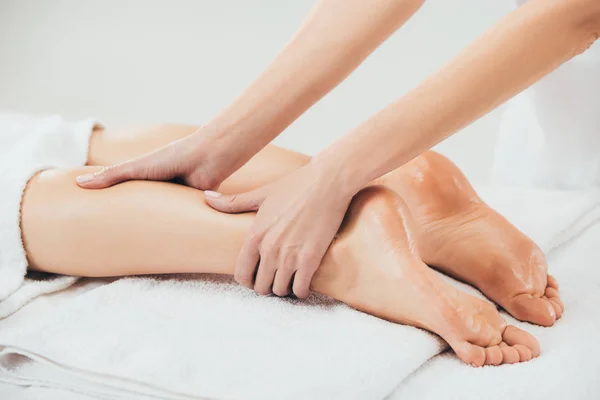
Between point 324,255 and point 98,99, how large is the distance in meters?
1.73

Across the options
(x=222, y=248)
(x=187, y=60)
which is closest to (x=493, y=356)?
(x=222, y=248)

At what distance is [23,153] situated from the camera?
3.76ft

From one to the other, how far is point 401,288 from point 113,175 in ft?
1.52

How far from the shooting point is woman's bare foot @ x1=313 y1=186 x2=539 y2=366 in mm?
821

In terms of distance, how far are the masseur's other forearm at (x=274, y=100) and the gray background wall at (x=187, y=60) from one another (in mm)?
1045

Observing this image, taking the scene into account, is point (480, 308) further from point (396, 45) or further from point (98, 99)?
point (98, 99)

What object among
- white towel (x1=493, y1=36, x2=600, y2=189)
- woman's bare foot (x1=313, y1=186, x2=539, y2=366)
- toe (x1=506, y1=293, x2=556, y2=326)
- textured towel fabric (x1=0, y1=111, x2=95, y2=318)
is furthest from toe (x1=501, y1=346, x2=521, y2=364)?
white towel (x1=493, y1=36, x2=600, y2=189)

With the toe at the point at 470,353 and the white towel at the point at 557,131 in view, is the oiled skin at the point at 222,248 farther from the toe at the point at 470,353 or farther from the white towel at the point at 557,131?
the white towel at the point at 557,131

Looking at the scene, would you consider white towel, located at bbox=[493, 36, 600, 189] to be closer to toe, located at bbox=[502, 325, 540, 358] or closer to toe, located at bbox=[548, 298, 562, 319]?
toe, located at bbox=[548, 298, 562, 319]

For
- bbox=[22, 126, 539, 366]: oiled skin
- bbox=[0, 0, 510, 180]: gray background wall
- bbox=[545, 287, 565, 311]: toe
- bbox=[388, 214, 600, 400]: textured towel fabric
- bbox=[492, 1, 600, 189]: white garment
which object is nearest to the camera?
bbox=[388, 214, 600, 400]: textured towel fabric

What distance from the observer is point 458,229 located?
1.06 m

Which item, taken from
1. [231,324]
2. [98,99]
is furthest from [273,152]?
[98,99]

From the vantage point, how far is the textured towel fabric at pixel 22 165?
3.22 ft

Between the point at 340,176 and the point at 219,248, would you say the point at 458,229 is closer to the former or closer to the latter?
the point at 340,176
